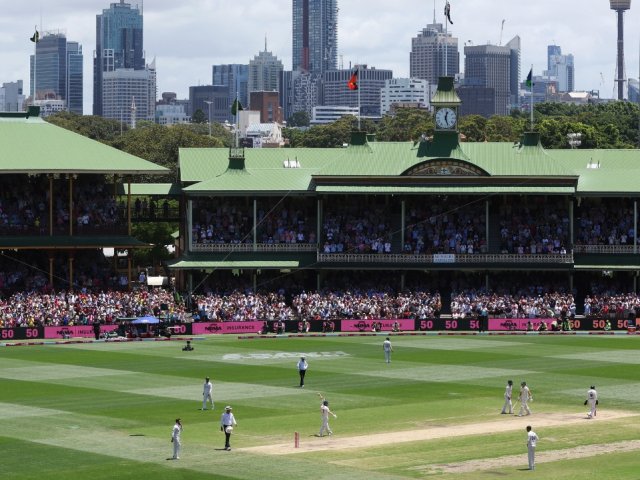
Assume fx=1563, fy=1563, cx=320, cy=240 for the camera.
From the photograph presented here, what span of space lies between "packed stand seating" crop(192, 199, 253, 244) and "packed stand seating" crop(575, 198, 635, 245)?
1966 cm

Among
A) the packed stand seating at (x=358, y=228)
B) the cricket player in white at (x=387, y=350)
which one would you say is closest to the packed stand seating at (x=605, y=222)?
the packed stand seating at (x=358, y=228)

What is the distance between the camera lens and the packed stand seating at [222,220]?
9262cm

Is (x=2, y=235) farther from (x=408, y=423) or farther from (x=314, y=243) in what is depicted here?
(x=408, y=423)

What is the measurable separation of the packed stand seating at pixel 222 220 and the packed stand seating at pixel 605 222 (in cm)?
1966

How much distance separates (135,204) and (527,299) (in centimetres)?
2836

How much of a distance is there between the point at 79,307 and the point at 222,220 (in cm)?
1384

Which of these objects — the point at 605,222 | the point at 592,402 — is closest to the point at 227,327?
the point at 605,222

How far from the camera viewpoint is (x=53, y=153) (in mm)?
90375

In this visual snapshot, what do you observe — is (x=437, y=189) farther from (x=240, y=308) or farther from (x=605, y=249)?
(x=240, y=308)

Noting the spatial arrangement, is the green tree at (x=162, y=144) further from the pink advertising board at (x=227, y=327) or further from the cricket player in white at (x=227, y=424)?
the cricket player in white at (x=227, y=424)

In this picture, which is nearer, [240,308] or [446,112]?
[240,308]

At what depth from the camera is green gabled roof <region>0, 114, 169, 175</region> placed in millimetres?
88000

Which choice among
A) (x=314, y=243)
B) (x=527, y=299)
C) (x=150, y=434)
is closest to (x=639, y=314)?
(x=527, y=299)

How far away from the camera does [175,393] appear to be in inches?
2226
